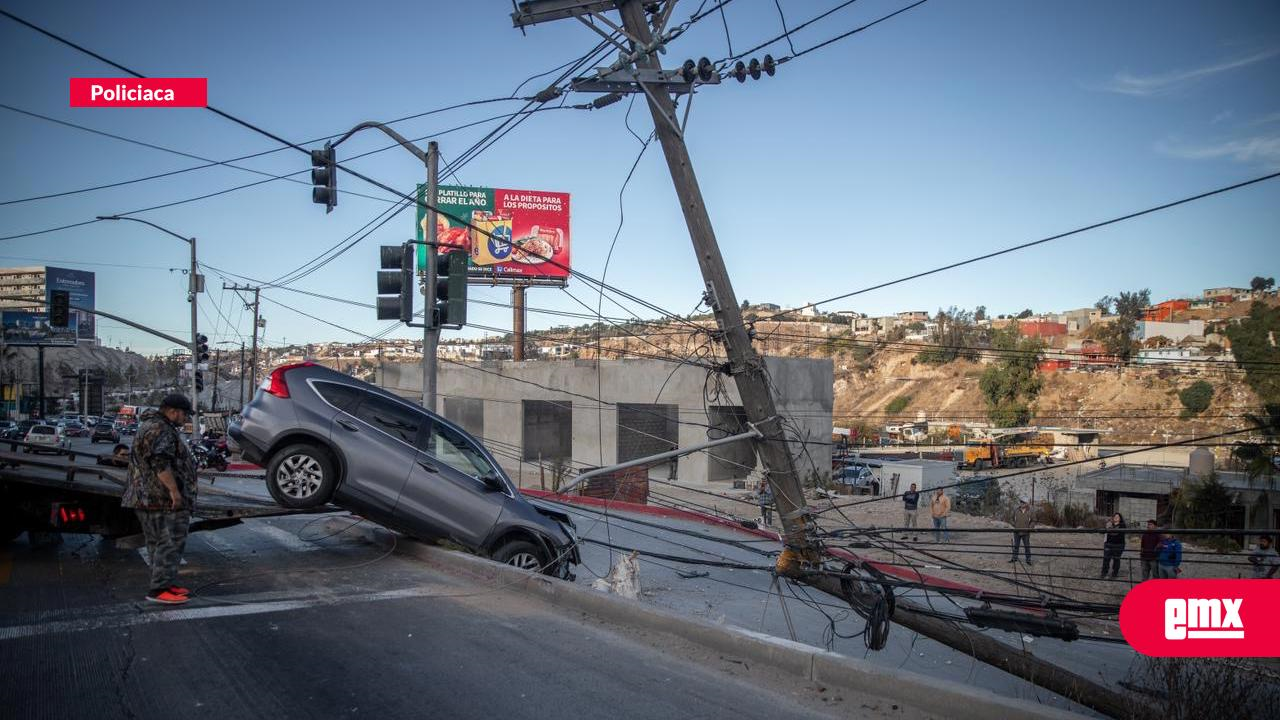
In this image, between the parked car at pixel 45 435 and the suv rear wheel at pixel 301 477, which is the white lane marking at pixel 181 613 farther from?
the parked car at pixel 45 435

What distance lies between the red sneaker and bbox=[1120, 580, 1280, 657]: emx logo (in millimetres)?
7545

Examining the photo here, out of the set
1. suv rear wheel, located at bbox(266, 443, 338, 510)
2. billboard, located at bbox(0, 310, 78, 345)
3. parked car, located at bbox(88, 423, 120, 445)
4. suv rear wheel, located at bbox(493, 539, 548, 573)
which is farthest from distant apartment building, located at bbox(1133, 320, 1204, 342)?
billboard, located at bbox(0, 310, 78, 345)

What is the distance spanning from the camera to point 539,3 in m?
10.5

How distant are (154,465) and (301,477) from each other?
7.23 feet

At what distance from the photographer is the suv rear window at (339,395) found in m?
9.19

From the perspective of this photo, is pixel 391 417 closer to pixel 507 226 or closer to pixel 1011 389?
pixel 507 226

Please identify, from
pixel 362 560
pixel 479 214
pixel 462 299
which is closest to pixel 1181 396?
pixel 479 214

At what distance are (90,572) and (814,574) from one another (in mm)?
7405

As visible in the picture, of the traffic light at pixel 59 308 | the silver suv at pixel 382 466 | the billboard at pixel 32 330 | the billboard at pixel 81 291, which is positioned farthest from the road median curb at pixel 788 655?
the billboard at pixel 81 291

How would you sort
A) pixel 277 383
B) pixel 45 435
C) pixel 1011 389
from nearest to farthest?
1. pixel 277 383
2. pixel 45 435
3. pixel 1011 389

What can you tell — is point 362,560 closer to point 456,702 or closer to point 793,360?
point 456,702

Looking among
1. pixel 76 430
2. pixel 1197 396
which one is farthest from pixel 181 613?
pixel 76 430

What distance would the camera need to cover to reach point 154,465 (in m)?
6.67

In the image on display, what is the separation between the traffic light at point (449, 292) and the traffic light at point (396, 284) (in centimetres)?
51
